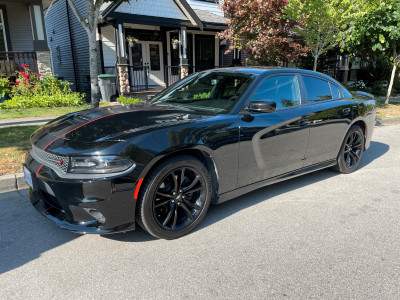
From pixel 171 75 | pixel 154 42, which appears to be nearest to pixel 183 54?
pixel 171 75

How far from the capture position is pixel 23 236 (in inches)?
121

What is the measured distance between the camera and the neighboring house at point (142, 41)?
40.9ft

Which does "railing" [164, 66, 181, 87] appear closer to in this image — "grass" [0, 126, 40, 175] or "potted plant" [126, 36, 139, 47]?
"potted plant" [126, 36, 139, 47]

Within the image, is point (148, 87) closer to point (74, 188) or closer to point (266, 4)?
point (266, 4)

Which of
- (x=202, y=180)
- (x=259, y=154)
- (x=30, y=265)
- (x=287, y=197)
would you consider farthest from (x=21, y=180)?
(x=287, y=197)

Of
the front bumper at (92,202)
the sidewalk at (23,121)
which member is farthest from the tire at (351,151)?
the sidewalk at (23,121)

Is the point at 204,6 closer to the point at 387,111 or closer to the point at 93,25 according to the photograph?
the point at 387,111

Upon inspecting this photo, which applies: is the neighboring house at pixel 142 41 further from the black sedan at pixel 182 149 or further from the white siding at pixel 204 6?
the black sedan at pixel 182 149

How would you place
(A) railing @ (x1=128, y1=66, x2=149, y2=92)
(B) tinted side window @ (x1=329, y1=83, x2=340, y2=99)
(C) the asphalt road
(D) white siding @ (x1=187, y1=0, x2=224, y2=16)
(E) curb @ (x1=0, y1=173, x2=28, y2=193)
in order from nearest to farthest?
(C) the asphalt road
(E) curb @ (x1=0, y1=173, x2=28, y2=193)
(B) tinted side window @ (x1=329, y1=83, x2=340, y2=99)
(A) railing @ (x1=128, y1=66, x2=149, y2=92)
(D) white siding @ (x1=187, y1=0, x2=224, y2=16)

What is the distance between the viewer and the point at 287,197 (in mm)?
4078

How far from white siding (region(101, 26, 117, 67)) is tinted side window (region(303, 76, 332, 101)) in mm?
11127

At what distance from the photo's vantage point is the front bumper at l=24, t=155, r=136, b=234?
2521 mm

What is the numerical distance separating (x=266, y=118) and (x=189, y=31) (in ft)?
44.9

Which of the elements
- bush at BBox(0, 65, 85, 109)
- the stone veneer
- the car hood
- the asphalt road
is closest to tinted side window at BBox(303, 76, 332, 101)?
the asphalt road
